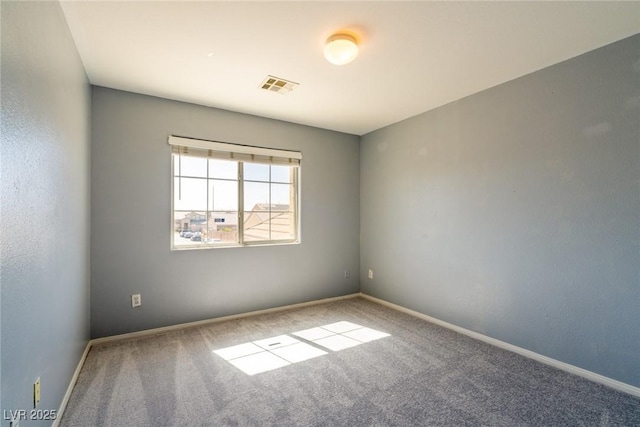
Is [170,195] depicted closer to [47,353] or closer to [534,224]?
[47,353]

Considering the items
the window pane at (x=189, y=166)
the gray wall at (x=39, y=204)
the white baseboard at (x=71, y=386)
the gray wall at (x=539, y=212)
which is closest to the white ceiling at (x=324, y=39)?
the gray wall at (x=539, y=212)

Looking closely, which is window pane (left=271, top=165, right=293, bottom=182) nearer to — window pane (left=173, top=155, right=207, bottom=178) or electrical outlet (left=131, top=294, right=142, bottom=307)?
window pane (left=173, top=155, right=207, bottom=178)

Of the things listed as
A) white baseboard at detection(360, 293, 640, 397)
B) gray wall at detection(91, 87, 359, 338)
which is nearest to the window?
gray wall at detection(91, 87, 359, 338)

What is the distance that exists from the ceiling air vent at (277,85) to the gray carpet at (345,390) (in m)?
2.54

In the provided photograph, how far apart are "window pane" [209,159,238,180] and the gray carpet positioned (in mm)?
1824

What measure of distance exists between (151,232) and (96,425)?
5.80 ft

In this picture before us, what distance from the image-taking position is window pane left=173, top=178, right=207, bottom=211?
3236 millimetres

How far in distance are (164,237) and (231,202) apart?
83cm

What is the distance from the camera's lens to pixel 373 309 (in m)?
3.89

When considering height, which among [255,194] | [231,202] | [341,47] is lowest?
[231,202]

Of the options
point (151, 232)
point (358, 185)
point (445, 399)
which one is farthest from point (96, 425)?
point (358, 185)

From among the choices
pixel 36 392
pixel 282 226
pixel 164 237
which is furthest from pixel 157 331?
pixel 282 226

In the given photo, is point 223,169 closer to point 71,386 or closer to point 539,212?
point 71,386

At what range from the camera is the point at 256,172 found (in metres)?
3.75
